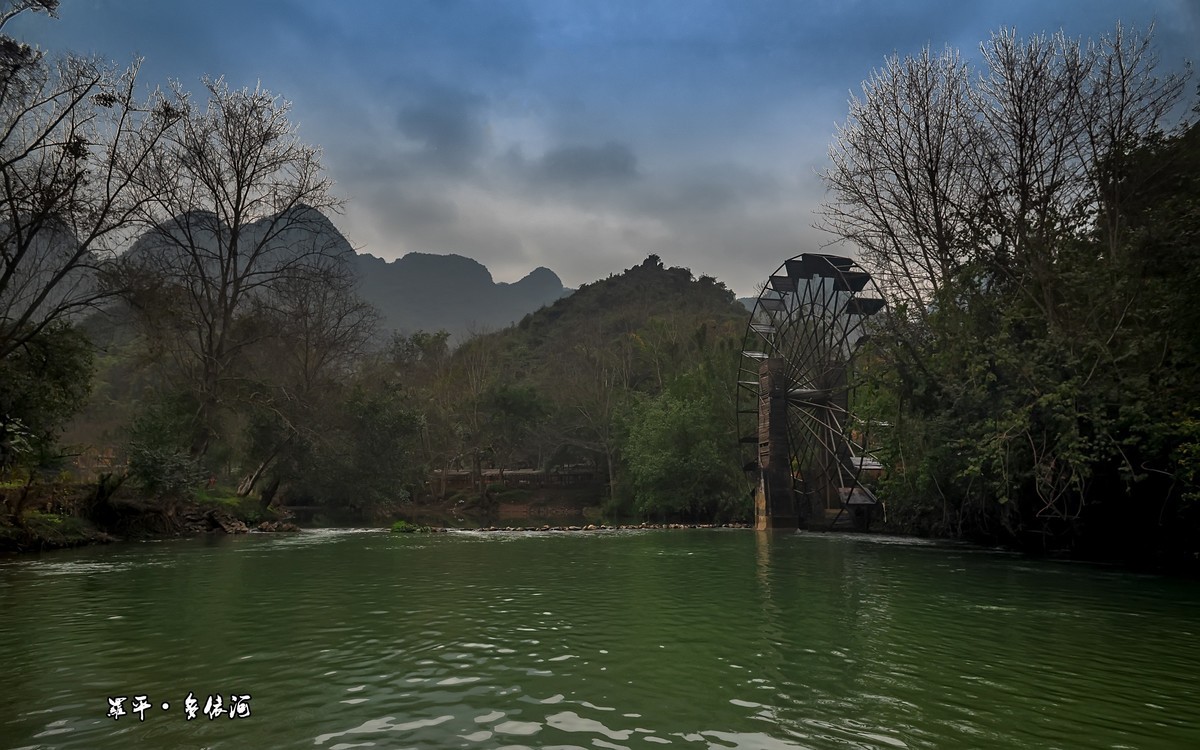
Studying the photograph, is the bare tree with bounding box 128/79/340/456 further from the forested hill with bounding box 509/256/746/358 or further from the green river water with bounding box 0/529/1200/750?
the forested hill with bounding box 509/256/746/358

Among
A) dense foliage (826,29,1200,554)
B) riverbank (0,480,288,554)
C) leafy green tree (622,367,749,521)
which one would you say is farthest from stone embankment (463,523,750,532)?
dense foliage (826,29,1200,554)

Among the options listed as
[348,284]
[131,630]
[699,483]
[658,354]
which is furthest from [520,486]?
[131,630]

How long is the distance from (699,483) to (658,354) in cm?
1425

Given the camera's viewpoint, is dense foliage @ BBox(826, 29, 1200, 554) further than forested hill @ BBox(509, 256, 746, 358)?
No

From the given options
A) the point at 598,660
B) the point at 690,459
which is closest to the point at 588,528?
the point at 690,459

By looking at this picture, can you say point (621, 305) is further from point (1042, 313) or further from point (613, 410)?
point (1042, 313)

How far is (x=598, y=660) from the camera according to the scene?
6.00 meters

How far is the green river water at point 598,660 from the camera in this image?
4.24 meters

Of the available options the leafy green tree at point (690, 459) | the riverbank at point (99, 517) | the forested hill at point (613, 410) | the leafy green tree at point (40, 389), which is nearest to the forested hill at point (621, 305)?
the forested hill at point (613, 410)

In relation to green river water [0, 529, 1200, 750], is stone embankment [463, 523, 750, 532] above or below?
below

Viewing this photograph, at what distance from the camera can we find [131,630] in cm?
713

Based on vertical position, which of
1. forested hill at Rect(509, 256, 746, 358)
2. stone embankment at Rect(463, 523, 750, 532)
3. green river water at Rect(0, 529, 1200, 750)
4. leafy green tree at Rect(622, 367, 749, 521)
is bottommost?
stone embankment at Rect(463, 523, 750, 532)

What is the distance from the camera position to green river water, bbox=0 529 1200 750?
4.24 m

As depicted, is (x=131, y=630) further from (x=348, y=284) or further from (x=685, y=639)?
(x=348, y=284)
